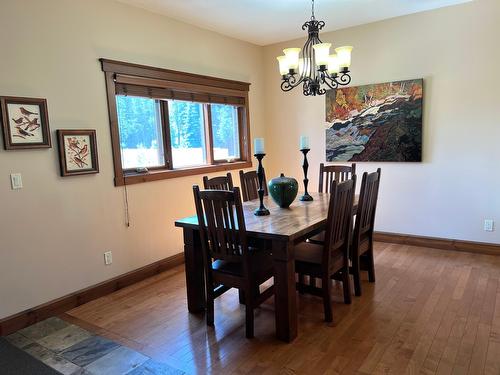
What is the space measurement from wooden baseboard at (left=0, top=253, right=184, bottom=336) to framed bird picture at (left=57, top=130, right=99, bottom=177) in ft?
3.37

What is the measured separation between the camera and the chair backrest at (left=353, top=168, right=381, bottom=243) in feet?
9.39

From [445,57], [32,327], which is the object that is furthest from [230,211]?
[445,57]

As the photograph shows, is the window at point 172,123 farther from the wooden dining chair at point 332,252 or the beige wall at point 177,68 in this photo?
the wooden dining chair at point 332,252

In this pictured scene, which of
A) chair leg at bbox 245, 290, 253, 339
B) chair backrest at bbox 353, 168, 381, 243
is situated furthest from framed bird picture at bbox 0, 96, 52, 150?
chair backrest at bbox 353, 168, 381, 243

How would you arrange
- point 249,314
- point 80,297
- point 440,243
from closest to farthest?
point 249,314
point 80,297
point 440,243

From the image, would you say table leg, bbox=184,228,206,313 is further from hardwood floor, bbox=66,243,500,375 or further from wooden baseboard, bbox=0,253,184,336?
wooden baseboard, bbox=0,253,184,336

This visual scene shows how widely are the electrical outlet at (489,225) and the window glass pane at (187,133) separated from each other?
3.21 meters

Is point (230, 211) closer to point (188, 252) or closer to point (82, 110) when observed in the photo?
point (188, 252)

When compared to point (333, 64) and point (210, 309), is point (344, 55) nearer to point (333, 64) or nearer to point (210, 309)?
point (333, 64)

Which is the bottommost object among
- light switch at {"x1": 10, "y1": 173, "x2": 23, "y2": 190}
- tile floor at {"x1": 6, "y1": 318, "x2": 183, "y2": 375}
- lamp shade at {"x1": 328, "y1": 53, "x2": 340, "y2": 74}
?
tile floor at {"x1": 6, "y1": 318, "x2": 183, "y2": 375}

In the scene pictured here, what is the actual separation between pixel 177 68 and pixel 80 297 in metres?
2.46

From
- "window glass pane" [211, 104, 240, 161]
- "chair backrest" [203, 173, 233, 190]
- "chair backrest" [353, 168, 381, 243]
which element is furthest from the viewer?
"window glass pane" [211, 104, 240, 161]

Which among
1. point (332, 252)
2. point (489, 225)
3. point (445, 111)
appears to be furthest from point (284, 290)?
point (445, 111)

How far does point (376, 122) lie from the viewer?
168 inches
